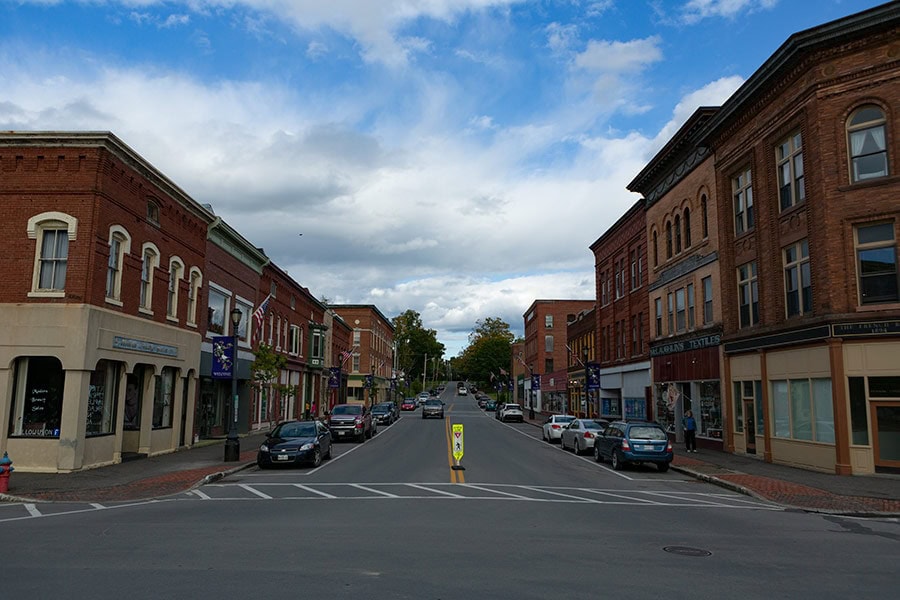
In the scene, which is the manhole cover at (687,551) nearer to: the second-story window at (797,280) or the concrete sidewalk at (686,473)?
the concrete sidewalk at (686,473)

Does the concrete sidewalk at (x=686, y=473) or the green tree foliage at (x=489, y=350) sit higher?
the green tree foliage at (x=489, y=350)

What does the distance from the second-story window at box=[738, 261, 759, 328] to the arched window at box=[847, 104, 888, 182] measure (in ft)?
19.5

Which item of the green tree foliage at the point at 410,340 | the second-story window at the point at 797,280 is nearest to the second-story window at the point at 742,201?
the second-story window at the point at 797,280

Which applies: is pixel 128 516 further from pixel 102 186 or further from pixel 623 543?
pixel 102 186

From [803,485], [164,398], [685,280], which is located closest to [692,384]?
[685,280]

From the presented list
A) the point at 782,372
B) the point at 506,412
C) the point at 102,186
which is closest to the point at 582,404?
the point at 506,412

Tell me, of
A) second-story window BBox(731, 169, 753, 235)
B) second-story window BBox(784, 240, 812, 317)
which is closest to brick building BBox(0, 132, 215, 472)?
second-story window BBox(784, 240, 812, 317)

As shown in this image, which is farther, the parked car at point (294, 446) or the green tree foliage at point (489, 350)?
the green tree foliage at point (489, 350)

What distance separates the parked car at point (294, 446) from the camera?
68.8 feet

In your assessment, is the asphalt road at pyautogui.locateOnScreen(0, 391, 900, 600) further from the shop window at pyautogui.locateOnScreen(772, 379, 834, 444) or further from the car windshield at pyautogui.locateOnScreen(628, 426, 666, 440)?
the shop window at pyautogui.locateOnScreen(772, 379, 834, 444)

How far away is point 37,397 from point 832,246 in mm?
23704

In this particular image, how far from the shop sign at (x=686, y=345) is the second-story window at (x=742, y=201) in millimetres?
4552

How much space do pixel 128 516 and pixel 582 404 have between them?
43002 mm

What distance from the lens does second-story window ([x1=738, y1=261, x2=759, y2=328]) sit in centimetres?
2580
